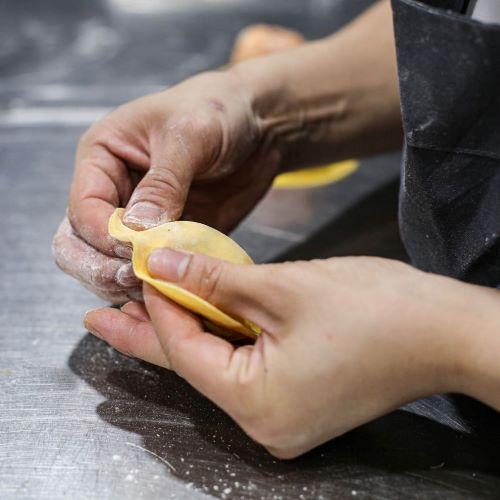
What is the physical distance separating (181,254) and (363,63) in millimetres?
560

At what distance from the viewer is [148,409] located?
2.14ft

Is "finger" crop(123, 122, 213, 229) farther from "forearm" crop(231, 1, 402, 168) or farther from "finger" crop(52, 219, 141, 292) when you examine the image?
"forearm" crop(231, 1, 402, 168)

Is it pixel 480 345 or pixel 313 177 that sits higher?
pixel 480 345

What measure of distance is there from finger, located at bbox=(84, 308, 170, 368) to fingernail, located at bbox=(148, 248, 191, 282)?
0.08 meters

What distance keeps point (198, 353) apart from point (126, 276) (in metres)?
0.17

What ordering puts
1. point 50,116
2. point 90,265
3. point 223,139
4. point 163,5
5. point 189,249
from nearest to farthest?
point 189,249 < point 90,265 < point 223,139 < point 50,116 < point 163,5

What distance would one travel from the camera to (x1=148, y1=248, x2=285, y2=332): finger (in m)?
0.53

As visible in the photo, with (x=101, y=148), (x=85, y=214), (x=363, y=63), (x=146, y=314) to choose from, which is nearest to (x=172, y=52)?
(x=363, y=63)

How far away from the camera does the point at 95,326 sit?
635 millimetres

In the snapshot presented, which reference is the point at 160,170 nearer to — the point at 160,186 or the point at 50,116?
the point at 160,186

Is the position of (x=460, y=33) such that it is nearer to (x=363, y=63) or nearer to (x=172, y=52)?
(x=363, y=63)

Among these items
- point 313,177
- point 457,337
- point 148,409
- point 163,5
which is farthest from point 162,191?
point 163,5

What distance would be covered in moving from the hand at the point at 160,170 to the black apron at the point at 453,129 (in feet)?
0.84

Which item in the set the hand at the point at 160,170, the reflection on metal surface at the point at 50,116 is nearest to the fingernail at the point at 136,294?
the hand at the point at 160,170
